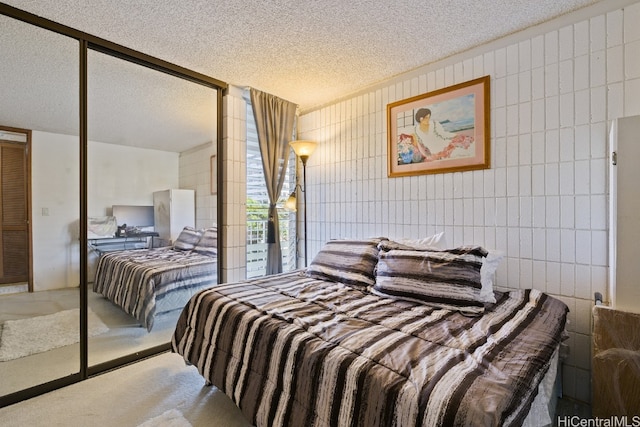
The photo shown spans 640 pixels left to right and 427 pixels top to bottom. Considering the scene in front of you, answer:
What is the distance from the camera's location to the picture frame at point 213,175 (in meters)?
2.77

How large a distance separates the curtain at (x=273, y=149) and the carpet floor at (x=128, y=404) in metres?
1.30

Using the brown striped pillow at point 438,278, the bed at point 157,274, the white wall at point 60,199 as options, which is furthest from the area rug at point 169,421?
the brown striped pillow at point 438,278

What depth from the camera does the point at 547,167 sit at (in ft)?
6.00

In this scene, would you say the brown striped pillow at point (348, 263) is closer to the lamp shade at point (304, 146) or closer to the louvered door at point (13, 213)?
the lamp shade at point (304, 146)

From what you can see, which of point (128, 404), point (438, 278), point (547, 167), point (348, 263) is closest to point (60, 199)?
point (128, 404)

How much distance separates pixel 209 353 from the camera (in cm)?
169

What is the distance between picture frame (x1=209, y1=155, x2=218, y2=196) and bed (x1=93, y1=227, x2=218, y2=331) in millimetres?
378

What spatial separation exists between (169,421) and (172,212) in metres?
1.55

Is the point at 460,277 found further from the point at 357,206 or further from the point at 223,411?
the point at 223,411

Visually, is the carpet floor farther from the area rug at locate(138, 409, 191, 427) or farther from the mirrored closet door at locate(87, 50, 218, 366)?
the mirrored closet door at locate(87, 50, 218, 366)

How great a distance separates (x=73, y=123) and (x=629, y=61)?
3449 mm

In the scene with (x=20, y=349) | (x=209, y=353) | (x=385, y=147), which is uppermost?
(x=385, y=147)

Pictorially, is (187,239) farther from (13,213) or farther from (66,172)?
(13,213)

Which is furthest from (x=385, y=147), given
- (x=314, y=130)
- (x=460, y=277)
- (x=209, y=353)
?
(x=209, y=353)
